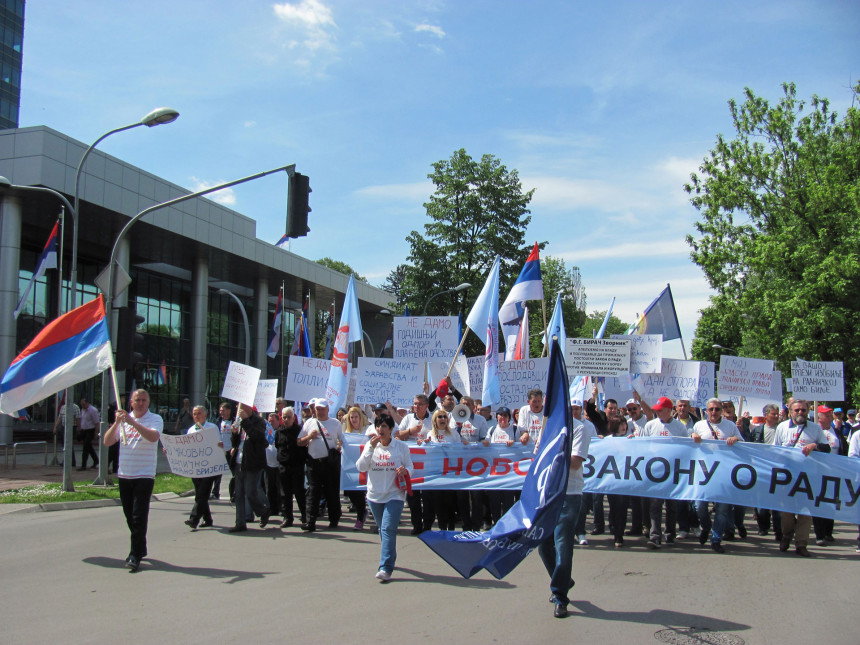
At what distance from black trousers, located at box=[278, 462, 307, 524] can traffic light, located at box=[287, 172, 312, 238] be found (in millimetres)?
4611

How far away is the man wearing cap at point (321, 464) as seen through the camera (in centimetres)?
1032

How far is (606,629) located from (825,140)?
3175 cm

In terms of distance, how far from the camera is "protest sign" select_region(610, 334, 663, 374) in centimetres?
1269

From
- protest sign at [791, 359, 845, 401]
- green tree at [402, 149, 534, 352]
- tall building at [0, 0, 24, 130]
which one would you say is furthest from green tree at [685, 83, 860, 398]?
tall building at [0, 0, 24, 130]

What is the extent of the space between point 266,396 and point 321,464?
8.93 feet

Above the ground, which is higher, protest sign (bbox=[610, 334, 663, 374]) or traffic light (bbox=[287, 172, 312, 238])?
traffic light (bbox=[287, 172, 312, 238])

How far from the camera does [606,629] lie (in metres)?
5.46

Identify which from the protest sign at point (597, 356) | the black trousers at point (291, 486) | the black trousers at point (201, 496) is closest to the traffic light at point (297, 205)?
the black trousers at point (291, 486)

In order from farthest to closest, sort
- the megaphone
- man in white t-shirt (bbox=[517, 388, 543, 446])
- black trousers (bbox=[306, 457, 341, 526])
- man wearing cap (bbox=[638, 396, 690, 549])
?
the megaphone, black trousers (bbox=[306, 457, 341, 526]), man in white t-shirt (bbox=[517, 388, 543, 446]), man wearing cap (bbox=[638, 396, 690, 549])

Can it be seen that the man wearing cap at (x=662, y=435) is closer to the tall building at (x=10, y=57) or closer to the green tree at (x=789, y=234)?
the green tree at (x=789, y=234)

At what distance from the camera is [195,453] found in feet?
32.6

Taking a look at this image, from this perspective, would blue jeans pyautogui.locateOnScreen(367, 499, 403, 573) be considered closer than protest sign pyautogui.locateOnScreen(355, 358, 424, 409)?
Yes

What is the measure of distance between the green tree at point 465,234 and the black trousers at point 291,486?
1030 inches

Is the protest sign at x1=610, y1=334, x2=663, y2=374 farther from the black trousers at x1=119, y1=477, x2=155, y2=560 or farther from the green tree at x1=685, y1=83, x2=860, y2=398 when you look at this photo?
the green tree at x1=685, y1=83, x2=860, y2=398
